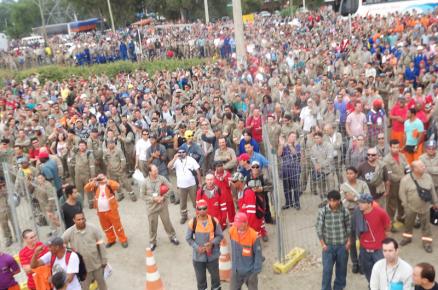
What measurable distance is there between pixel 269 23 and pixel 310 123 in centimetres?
2508

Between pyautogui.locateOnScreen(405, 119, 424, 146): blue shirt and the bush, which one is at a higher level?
the bush

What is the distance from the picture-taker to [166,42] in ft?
98.8

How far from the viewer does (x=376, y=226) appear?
604 centimetres

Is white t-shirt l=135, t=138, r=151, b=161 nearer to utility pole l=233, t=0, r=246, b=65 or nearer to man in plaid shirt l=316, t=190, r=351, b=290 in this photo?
man in plaid shirt l=316, t=190, r=351, b=290

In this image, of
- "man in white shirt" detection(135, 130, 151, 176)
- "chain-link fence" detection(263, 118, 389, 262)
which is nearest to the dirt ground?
"chain-link fence" detection(263, 118, 389, 262)

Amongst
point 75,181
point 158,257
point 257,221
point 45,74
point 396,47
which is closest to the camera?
point 257,221

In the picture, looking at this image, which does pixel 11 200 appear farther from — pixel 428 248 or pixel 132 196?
pixel 428 248

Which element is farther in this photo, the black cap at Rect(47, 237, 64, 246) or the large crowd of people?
the large crowd of people

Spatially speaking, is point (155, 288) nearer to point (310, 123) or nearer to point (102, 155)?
point (102, 155)

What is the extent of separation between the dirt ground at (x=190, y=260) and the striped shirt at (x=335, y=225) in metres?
1.09

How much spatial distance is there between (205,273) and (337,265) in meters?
1.88

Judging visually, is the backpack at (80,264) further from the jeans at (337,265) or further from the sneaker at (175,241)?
the jeans at (337,265)

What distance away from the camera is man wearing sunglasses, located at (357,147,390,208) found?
741cm

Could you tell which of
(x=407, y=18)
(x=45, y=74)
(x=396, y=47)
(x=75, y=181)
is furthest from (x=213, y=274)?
(x=45, y=74)
